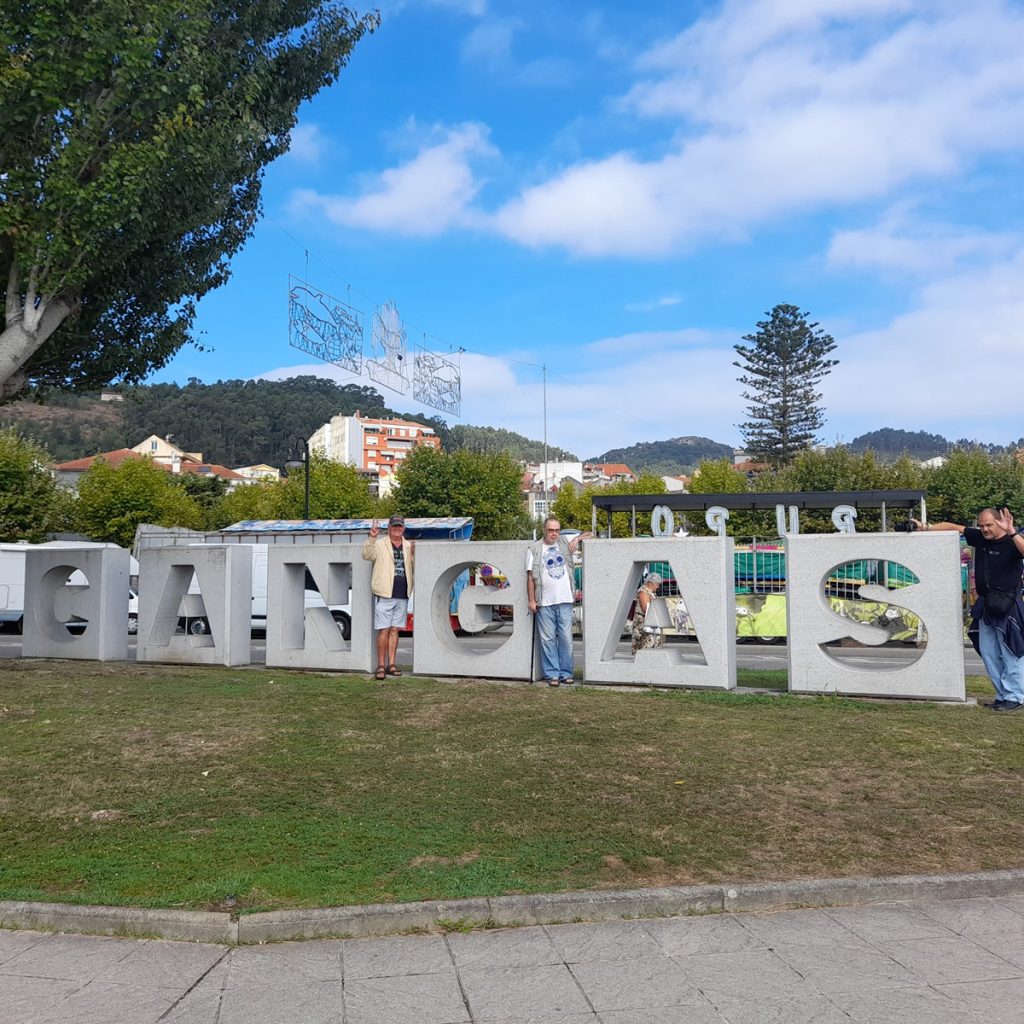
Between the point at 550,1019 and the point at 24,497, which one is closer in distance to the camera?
the point at 550,1019

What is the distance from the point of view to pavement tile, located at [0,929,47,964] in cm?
414

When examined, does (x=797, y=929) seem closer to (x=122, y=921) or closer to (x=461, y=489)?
(x=122, y=921)

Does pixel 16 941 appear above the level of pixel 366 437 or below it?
below

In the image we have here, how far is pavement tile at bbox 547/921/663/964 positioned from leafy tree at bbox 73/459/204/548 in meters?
46.1

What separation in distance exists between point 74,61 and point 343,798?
796 centimetres

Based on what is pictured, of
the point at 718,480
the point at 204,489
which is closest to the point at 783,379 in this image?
the point at 718,480

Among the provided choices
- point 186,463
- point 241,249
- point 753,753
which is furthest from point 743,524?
point 186,463

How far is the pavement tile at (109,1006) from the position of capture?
139 inches

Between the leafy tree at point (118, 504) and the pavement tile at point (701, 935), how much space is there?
4618 cm

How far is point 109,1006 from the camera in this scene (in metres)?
3.65

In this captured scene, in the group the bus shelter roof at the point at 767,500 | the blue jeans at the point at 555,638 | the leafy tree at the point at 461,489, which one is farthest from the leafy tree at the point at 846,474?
the blue jeans at the point at 555,638

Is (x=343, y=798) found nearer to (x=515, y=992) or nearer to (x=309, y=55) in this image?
(x=515, y=992)

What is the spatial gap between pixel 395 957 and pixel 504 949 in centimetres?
48

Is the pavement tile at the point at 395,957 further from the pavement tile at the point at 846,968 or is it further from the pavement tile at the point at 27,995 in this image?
the pavement tile at the point at 846,968
